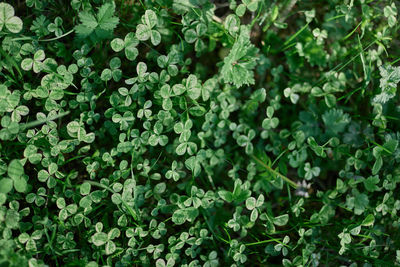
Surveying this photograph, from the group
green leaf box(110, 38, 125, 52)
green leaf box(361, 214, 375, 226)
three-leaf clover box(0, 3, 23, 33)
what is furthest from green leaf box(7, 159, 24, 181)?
green leaf box(361, 214, 375, 226)

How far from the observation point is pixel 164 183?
224 cm

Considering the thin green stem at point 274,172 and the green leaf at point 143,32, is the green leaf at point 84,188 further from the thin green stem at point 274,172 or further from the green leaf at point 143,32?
the thin green stem at point 274,172

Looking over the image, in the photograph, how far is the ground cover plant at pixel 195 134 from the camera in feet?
6.90

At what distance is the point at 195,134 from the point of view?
237 cm

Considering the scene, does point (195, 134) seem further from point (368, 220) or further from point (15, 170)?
point (368, 220)

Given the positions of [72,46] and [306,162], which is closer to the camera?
[72,46]

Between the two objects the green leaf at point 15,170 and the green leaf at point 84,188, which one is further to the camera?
the green leaf at point 84,188

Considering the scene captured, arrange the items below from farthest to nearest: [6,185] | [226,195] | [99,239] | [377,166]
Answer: [377,166] < [226,195] < [99,239] < [6,185]

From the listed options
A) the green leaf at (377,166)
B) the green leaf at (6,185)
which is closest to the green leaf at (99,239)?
the green leaf at (6,185)

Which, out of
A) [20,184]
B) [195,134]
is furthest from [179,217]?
[20,184]

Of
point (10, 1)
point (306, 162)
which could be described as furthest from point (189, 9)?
point (306, 162)

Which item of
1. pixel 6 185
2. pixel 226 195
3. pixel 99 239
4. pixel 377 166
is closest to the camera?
pixel 6 185

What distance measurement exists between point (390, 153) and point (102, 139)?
1.98 m

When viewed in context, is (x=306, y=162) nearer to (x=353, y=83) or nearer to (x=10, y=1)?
(x=353, y=83)
